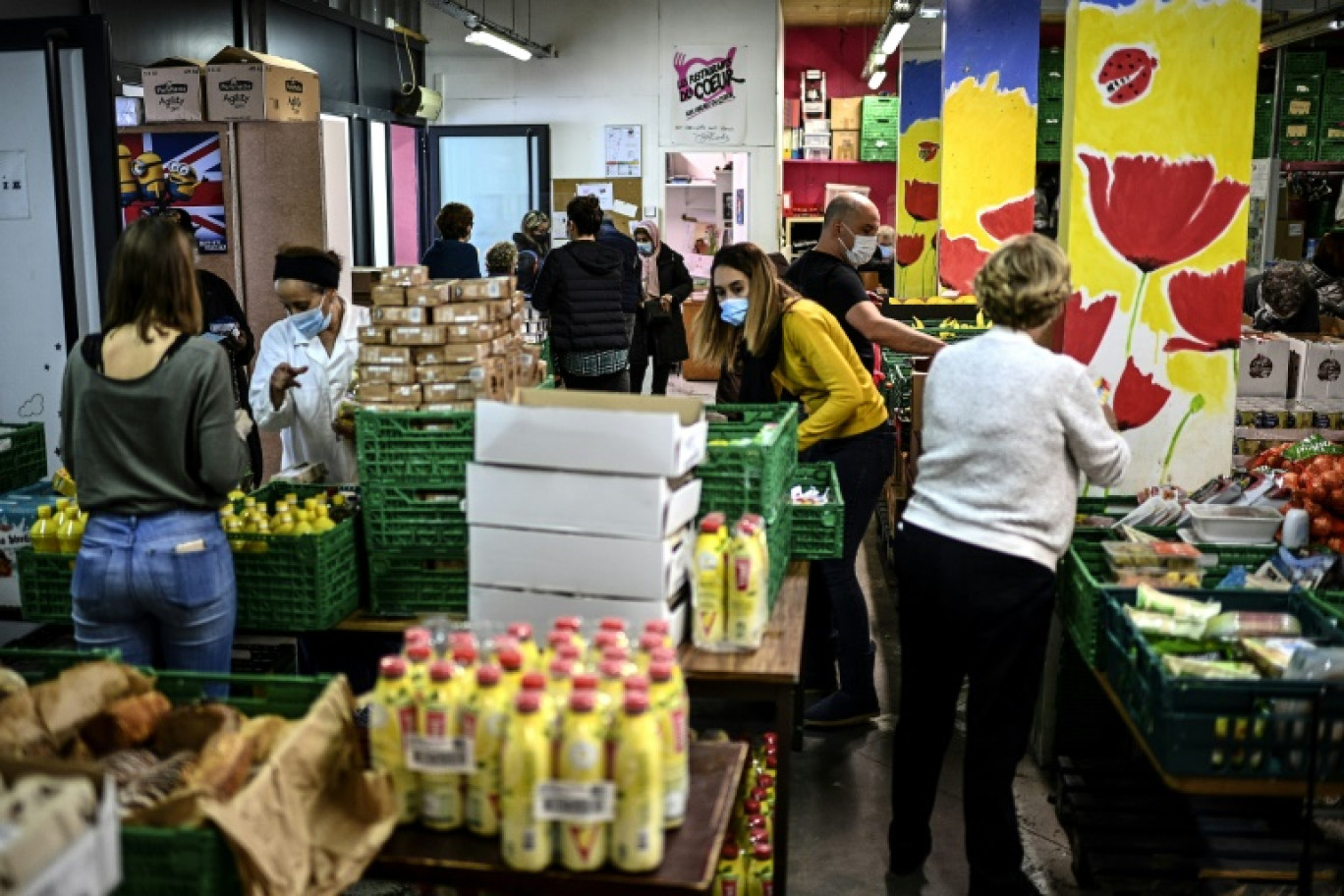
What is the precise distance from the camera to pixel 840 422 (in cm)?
483

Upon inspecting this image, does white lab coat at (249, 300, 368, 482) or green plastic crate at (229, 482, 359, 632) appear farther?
white lab coat at (249, 300, 368, 482)

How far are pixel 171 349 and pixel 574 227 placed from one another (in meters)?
5.00

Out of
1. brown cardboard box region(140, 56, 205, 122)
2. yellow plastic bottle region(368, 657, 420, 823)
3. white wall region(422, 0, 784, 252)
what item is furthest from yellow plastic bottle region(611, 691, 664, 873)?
white wall region(422, 0, 784, 252)

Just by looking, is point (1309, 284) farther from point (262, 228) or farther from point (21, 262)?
point (21, 262)

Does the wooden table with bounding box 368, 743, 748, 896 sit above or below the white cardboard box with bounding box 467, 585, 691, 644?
below

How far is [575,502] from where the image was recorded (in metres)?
3.03

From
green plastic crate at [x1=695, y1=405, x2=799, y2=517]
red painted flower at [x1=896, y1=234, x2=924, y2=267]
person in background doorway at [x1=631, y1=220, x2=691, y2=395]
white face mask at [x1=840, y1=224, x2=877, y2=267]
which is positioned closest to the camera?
green plastic crate at [x1=695, y1=405, x2=799, y2=517]

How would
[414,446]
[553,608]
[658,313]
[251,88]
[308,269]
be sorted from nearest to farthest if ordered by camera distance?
1. [553,608]
2. [414,446]
3. [308,269]
4. [251,88]
5. [658,313]

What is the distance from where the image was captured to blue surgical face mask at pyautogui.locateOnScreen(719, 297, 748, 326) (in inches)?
197

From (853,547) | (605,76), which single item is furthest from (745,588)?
(605,76)

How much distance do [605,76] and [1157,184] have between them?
11.1 m

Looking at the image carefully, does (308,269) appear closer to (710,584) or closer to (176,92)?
(710,584)

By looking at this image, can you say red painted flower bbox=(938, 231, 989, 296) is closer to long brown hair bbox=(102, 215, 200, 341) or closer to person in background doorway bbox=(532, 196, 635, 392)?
person in background doorway bbox=(532, 196, 635, 392)

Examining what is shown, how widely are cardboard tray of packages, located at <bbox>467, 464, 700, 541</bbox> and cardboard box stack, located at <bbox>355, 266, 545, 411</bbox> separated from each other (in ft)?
2.61
